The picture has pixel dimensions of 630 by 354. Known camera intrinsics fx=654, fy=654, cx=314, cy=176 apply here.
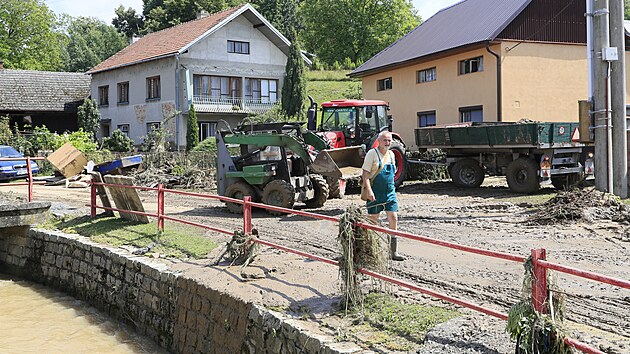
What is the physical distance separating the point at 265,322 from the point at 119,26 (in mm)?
83967

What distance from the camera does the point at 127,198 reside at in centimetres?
1266

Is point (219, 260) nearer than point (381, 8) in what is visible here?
Yes

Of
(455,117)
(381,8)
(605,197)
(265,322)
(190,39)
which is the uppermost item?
(381,8)

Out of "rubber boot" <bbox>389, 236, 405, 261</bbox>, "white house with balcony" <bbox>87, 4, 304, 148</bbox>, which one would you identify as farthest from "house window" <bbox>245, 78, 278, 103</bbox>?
"rubber boot" <bbox>389, 236, 405, 261</bbox>

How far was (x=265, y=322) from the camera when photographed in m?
6.76

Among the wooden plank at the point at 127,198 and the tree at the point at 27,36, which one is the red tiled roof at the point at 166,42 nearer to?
the wooden plank at the point at 127,198

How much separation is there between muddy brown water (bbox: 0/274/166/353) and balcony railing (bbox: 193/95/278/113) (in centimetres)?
2520

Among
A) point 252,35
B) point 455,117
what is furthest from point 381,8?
point 455,117

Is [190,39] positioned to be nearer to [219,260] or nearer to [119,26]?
[219,260]

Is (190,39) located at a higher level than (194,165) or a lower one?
higher

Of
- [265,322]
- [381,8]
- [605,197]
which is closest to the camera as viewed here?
[265,322]

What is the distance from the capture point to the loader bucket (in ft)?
46.9

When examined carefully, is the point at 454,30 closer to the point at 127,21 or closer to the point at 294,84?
the point at 294,84

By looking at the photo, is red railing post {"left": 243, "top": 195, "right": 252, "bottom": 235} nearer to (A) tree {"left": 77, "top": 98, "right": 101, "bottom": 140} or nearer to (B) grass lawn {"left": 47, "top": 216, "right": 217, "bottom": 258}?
(B) grass lawn {"left": 47, "top": 216, "right": 217, "bottom": 258}
